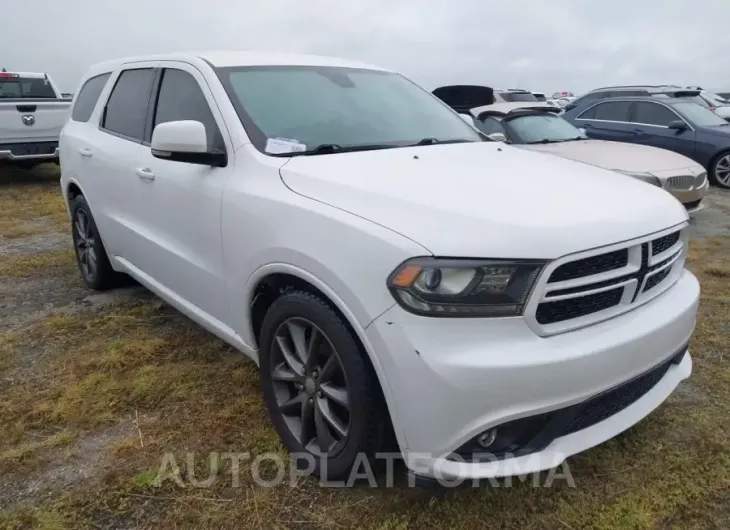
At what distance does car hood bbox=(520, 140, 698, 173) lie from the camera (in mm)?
6656

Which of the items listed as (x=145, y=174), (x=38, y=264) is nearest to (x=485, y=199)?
(x=145, y=174)

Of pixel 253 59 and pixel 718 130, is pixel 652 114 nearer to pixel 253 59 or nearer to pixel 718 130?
pixel 718 130

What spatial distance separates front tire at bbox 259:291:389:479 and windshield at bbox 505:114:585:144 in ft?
19.5

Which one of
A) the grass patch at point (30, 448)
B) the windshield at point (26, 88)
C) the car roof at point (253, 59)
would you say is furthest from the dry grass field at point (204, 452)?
the windshield at point (26, 88)

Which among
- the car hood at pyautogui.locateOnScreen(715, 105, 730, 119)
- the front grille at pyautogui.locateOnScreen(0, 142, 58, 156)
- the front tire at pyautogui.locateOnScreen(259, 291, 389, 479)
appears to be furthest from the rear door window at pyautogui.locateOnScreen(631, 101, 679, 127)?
the front tire at pyautogui.locateOnScreen(259, 291, 389, 479)

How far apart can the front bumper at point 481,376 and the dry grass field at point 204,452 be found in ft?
1.26

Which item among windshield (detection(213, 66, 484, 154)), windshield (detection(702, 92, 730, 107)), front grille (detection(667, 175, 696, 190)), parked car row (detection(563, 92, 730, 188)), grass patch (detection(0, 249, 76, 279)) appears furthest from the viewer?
windshield (detection(702, 92, 730, 107))

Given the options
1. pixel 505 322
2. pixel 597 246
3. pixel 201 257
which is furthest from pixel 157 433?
pixel 597 246

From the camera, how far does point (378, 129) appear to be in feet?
9.85

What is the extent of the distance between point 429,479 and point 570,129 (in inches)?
285

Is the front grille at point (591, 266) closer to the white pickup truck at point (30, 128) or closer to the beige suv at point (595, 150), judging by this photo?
the beige suv at point (595, 150)

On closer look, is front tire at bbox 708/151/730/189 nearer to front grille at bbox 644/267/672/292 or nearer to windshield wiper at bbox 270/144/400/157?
front grille at bbox 644/267/672/292

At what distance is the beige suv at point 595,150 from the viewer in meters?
6.64

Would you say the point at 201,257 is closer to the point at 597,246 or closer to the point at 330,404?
the point at 330,404
